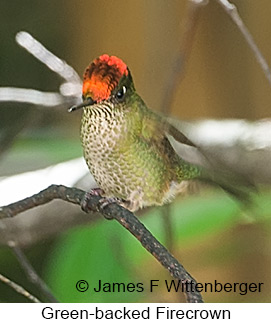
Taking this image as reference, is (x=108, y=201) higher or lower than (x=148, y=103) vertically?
lower

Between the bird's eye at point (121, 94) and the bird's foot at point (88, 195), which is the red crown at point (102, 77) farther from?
the bird's foot at point (88, 195)

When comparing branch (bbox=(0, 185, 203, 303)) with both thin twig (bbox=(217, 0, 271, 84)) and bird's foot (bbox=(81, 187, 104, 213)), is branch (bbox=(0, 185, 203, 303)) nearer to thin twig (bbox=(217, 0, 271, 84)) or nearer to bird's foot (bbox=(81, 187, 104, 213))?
bird's foot (bbox=(81, 187, 104, 213))

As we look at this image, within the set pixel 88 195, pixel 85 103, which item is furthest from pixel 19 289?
pixel 85 103

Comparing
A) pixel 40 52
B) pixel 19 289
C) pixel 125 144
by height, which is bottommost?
pixel 19 289

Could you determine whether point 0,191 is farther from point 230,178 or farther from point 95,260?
point 230,178

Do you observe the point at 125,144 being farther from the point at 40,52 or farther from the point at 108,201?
the point at 40,52

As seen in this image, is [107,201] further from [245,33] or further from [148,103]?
[245,33]

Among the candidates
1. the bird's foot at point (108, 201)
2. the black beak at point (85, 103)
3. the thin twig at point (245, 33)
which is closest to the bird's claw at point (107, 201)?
the bird's foot at point (108, 201)

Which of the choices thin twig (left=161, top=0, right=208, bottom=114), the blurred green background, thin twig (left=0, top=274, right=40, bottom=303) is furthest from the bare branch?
thin twig (left=0, top=274, right=40, bottom=303)

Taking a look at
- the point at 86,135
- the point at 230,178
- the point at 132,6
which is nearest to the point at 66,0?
the point at 132,6
